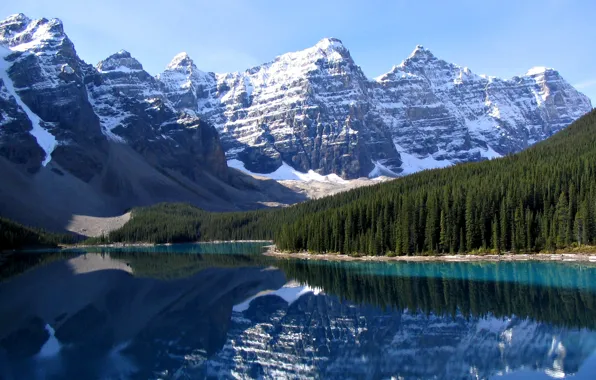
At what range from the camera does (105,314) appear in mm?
40031

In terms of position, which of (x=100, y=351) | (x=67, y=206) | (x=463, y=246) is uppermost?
(x=67, y=206)

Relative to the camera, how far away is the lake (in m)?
24.3

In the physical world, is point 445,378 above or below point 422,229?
below

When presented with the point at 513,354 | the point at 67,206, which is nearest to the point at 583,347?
the point at 513,354

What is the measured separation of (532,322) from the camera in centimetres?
3073

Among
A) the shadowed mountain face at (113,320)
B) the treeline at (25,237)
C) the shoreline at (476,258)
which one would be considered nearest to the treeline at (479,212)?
Answer: the shoreline at (476,258)

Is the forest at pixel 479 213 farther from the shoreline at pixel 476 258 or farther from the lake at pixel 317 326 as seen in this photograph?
the lake at pixel 317 326

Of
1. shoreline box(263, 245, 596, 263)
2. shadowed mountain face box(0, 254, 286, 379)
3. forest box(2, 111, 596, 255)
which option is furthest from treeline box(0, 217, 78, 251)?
shoreline box(263, 245, 596, 263)

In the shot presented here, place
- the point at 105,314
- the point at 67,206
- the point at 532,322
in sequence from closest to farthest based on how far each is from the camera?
the point at 532,322
the point at 105,314
the point at 67,206


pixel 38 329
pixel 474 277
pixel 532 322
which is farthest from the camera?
pixel 474 277

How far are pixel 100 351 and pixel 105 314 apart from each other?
39.1ft

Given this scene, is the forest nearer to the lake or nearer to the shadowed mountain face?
the lake

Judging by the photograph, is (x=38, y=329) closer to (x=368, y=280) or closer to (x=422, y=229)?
(x=368, y=280)

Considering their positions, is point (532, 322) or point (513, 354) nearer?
point (513, 354)
